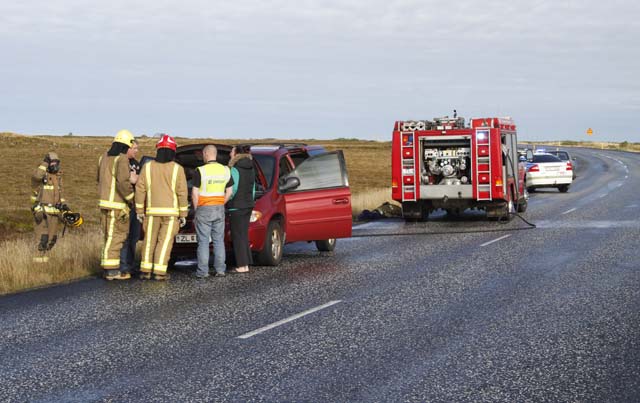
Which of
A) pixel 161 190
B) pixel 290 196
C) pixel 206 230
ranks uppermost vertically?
pixel 161 190

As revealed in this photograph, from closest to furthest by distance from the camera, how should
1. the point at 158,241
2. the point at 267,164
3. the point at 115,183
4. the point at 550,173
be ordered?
the point at 158,241 < the point at 115,183 < the point at 267,164 < the point at 550,173

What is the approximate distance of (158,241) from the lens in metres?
11.3

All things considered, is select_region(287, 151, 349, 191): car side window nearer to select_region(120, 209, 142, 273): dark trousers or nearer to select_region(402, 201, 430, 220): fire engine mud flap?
select_region(120, 209, 142, 273): dark trousers

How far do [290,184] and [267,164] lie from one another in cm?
59

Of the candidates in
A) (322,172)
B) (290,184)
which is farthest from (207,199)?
(322,172)

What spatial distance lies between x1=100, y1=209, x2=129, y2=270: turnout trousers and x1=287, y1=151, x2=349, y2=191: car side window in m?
2.90

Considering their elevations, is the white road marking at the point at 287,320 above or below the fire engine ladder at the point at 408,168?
below

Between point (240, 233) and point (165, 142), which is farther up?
point (165, 142)

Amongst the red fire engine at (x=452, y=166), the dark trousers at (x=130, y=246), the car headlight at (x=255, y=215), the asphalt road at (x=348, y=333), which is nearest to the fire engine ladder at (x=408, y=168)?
the red fire engine at (x=452, y=166)

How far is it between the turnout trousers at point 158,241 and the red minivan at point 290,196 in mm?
907

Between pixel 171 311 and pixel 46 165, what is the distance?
575cm

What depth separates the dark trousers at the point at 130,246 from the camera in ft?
38.3

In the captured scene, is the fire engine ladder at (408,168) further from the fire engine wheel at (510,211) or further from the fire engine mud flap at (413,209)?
the fire engine wheel at (510,211)

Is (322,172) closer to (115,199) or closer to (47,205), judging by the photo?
(115,199)
